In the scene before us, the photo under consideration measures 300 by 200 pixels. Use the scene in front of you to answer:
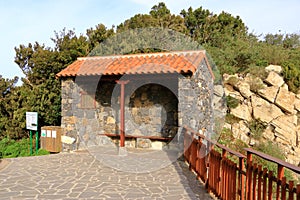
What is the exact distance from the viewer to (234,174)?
3736 mm

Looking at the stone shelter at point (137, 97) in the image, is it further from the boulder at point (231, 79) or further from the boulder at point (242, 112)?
the boulder at point (231, 79)

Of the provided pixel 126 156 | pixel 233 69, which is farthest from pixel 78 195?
pixel 233 69

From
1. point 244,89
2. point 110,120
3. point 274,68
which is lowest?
point 110,120

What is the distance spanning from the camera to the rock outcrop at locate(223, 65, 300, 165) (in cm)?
1073

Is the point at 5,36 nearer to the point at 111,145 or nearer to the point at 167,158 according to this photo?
the point at 111,145

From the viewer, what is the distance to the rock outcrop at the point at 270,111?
1073 cm

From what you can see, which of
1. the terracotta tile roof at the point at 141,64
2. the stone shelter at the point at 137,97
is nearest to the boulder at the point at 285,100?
the stone shelter at the point at 137,97

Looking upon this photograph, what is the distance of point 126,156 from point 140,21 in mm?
10726

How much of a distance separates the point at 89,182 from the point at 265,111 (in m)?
7.81

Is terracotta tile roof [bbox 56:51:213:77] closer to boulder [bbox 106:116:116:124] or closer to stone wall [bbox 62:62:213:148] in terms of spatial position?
stone wall [bbox 62:62:213:148]

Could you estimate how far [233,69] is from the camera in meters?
12.3

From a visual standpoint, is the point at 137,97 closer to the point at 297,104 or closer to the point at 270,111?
the point at 270,111

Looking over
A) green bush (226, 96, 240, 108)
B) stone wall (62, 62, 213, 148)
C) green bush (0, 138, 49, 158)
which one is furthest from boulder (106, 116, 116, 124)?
green bush (226, 96, 240, 108)

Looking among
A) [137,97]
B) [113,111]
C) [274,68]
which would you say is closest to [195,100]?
[137,97]
